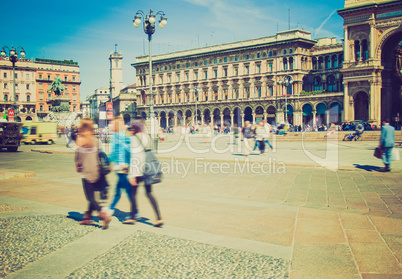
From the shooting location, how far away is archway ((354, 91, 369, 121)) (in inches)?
1815

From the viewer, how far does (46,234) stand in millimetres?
4891

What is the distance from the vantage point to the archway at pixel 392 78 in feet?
144

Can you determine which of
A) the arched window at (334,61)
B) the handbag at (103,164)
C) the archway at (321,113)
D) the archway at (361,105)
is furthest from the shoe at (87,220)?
the arched window at (334,61)

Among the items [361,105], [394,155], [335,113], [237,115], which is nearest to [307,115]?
[335,113]

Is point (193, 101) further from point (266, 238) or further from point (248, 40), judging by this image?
point (266, 238)

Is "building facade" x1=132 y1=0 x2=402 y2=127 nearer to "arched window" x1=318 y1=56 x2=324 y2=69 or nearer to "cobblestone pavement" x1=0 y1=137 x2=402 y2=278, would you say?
"arched window" x1=318 y1=56 x2=324 y2=69

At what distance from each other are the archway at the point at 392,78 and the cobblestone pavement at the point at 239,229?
131ft

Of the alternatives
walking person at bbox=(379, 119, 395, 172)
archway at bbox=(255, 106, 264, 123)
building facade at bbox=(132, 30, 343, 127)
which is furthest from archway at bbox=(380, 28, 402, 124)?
walking person at bbox=(379, 119, 395, 172)

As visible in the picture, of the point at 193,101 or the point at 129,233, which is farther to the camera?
the point at 193,101

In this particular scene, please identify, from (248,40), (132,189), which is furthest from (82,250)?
(248,40)

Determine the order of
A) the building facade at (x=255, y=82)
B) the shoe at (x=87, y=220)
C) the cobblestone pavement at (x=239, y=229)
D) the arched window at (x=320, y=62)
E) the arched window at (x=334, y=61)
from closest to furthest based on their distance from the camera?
the cobblestone pavement at (x=239, y=229)
the shoe at (x=87, y=220)
the building facade at (x=255, y=82)
the arched window at (x=334, y=61)
the arched window at (x=320, y=62)

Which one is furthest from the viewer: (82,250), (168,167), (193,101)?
(193,101)

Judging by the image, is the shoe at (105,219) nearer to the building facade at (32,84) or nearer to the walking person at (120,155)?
the walking person at (120,155)

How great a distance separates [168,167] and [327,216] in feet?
23.8
